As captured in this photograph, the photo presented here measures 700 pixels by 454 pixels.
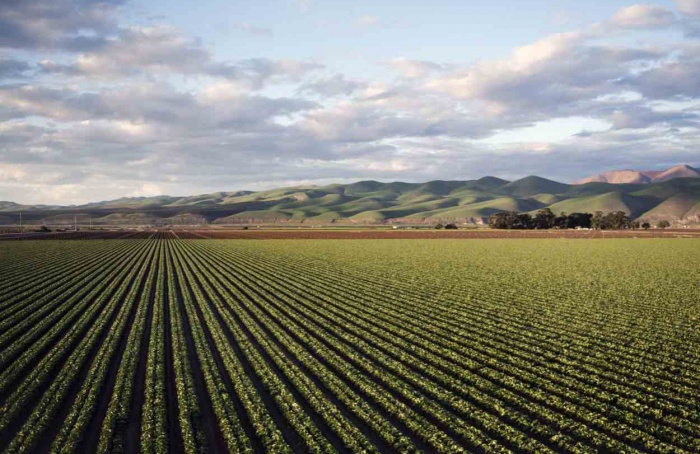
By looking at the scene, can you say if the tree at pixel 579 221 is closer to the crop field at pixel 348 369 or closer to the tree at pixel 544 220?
the tree at pixel 544 220

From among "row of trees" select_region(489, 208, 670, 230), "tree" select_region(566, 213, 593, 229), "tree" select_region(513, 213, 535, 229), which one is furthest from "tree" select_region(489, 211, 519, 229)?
"tree" select_region(566, 213, 593, 229)

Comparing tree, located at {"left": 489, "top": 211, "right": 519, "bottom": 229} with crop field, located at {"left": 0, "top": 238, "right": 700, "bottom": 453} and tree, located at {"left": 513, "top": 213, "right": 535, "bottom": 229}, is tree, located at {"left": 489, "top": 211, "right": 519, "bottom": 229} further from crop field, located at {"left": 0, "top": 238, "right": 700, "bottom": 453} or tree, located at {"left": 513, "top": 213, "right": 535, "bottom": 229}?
crop field, located at {"left": 0, "top": 238, "right": 700, "bottom": 453}

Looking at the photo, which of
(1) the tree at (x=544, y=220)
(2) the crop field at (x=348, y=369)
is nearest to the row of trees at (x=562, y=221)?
(1) the tree at (x=544, y=220)

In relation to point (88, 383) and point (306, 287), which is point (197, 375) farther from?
point (306, 287)

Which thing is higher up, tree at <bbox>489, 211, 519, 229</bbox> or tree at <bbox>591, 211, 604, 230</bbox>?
tree at <bbox>489, 211, 519, 229</bbox>

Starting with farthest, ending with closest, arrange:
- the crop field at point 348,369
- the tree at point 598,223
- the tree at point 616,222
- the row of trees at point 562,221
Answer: the tree at point 598,223, the row of trees at point 562,221, the tree at point 616,222, the crop field at point 348,369

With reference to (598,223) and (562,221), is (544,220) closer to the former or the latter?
(562,221)

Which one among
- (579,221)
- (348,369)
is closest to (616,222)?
(579,221)

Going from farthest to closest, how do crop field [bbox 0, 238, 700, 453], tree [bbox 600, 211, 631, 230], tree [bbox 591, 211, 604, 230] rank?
tree [bbox 591, 211, 604, 230], tree [bbox 600, 211, 631, 230], crop field [bbox 0, 238, 700, 453]

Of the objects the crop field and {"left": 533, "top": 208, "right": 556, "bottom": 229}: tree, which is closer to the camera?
the crop field

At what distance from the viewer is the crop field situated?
13.8 meters

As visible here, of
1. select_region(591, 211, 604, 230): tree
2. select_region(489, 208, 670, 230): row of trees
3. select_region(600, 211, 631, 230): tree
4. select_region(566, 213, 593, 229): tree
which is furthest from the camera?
select_region(566, 213, 593, 229): tree

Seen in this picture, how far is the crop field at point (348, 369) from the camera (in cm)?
1375

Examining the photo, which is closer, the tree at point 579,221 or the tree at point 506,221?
the tree at point 506,221
